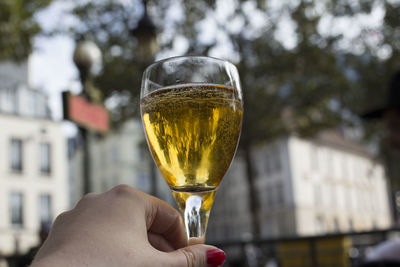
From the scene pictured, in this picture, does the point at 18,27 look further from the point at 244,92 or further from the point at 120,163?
the point at 120,163

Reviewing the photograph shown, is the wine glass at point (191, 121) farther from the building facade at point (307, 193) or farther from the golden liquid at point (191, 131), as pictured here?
the building facade at point (307, 193)

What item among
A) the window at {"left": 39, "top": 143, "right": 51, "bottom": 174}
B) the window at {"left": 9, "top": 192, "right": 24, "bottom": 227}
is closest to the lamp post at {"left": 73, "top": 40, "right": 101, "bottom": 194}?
the window at {"left": 9, "top": 192, "right": 24, "bottom": 227}

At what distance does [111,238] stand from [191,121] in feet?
1.06

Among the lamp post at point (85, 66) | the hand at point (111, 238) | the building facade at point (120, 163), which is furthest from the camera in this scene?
the building facade at point (120, 163)

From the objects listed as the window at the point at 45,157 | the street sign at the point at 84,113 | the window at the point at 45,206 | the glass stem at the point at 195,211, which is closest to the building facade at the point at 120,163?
the window at the point at 45,157

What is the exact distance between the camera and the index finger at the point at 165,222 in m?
0.95

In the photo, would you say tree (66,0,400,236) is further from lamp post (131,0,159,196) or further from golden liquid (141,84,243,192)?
golden liquid (141,84,243,192)

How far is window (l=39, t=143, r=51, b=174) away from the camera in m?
31.1

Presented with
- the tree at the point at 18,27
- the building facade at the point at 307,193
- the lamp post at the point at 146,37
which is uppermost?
the tree at the point at 18,27

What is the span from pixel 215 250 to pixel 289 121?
648 inches

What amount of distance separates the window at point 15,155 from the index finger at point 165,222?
30.6m

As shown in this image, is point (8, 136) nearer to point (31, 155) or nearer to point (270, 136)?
point (31, 155)

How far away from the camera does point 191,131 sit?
39.5 inches

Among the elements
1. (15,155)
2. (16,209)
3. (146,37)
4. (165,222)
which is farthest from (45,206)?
(165,222)
